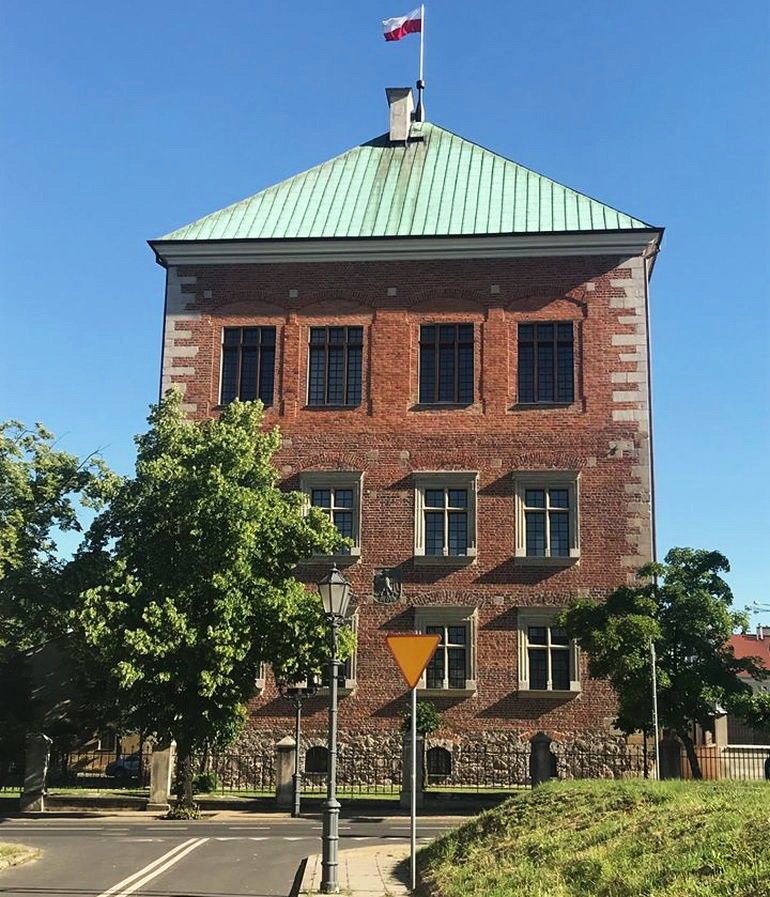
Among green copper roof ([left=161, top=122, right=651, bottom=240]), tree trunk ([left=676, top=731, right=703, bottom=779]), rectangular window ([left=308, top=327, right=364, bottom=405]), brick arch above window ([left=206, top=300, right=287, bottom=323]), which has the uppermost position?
green copper roof ([left=161, top=122, right=651, bottom=240])

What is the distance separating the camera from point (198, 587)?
27.6 metres

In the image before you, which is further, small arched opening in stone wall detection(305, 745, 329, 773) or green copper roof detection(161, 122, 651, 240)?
green copper roof detection(161, 122, 651, 240)

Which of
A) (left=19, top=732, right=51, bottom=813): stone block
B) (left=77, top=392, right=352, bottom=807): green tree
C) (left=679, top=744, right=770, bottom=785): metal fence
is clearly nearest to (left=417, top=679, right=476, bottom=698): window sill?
(left=77, top=392, right=352, bottom=807): green tree

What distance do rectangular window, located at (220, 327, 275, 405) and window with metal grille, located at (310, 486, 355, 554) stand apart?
413cm

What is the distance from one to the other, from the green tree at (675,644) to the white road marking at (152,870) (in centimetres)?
1204

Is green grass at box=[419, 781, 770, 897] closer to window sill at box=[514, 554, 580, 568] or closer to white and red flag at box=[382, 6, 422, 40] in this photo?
window sill at box=[514, 554, 580, 568]

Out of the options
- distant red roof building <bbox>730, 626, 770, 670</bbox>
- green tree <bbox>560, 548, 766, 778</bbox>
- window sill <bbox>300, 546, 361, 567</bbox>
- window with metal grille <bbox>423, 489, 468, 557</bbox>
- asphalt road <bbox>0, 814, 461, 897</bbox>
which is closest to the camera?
asphalt road <bbox>0, 814, 461, 897</bbox>

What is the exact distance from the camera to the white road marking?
1550cm

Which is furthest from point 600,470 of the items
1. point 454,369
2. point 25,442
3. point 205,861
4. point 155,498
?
point 205,861


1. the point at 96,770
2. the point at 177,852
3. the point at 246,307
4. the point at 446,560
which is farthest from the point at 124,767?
the point at 177,852

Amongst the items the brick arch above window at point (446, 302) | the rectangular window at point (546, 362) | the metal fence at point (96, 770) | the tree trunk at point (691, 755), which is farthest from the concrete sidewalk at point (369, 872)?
the brick arch above window at point (446, 302)

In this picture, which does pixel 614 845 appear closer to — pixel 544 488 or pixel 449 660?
pixel 449 660

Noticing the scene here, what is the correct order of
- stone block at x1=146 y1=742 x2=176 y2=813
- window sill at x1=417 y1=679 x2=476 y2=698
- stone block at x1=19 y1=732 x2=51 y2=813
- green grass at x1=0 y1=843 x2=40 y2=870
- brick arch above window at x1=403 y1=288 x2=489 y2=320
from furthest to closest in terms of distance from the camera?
1. brick arch above window at x1=403 y1=288 x2=489 y2=320
2. window sill at x1=417 y1=679 x2=476 y2=698
3. stone block at x1=19 y1=732 x2=51 y2=813
4. stone block at x1=146 y1=742 x2=176 y2=813
5. green grass at x1=0 y1=843 x2=40 y2=870

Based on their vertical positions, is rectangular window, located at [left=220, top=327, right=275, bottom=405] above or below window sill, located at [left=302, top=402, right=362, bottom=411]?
above
